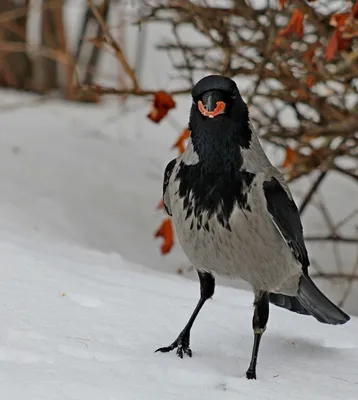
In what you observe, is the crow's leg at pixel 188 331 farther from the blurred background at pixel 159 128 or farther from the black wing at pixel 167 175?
the blurred background at pixel 159 128

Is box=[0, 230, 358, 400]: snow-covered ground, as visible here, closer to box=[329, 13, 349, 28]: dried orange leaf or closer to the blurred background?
the blurred background

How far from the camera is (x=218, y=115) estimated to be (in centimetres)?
324

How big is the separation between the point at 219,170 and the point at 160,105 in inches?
58.9

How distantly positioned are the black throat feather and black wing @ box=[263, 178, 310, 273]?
10cm

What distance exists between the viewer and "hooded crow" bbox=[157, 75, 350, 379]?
10.7 feet

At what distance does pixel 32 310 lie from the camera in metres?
A: 3.76

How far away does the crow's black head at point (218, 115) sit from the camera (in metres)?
3.24

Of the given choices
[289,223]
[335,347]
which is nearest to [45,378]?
[289,223]

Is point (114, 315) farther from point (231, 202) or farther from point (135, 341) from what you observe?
point (231, 202)

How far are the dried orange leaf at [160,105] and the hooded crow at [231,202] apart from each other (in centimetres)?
127

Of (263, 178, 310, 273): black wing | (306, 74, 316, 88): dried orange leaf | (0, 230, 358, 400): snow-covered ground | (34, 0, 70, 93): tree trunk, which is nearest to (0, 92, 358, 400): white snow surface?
(0, 230, 358, 400): snow-covered ground

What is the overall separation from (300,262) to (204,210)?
518 mm

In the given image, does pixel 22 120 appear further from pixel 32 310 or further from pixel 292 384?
pixel 292 384

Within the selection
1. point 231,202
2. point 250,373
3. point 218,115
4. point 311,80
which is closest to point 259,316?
point 250,373
